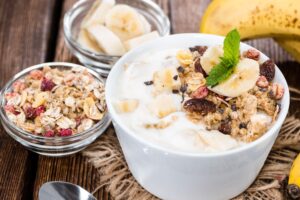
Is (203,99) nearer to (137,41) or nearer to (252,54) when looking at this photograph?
(252,54)

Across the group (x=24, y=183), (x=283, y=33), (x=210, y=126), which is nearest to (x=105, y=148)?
(x=24, y=183)

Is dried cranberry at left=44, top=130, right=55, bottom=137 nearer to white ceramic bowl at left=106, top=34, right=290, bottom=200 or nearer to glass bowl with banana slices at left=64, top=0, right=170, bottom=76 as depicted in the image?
white ceramic bowl at left=106, top=34, right=290, bottom=200

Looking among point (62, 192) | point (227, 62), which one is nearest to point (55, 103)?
point (62, 192)

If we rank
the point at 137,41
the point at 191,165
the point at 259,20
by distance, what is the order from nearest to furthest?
the point at 191,165
the point at 259,20
the point at 137,41

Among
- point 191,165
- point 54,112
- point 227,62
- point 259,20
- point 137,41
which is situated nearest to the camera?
point 191,165

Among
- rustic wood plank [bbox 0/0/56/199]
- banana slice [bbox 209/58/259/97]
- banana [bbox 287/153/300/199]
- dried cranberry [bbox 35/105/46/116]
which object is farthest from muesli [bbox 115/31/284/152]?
rustic wood plank [bbox 0/0/56/199]

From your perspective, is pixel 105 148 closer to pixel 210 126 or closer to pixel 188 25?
pixel 210 126

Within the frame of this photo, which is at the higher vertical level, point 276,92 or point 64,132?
point 276,92
